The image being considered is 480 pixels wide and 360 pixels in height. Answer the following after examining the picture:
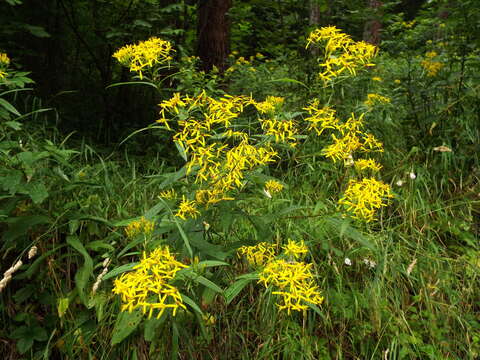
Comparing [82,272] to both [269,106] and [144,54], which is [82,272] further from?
[269,106]

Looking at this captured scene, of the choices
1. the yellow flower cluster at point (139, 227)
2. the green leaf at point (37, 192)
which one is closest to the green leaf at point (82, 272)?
the green leaf at point (37, 192)

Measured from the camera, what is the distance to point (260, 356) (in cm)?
153

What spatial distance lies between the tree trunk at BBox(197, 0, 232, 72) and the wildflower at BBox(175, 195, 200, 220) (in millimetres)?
2606

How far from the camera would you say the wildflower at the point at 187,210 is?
49.9 inches

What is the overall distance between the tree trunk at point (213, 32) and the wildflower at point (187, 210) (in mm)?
2606

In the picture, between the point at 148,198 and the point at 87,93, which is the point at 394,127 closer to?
the point at 148,198

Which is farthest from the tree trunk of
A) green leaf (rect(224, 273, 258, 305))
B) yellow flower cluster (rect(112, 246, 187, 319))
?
yellow flower cluster (rect(112, 246, 187, 319))

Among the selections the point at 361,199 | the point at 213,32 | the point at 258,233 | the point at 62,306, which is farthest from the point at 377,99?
the point at 62,306

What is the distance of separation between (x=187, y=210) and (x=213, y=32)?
9.06 feet

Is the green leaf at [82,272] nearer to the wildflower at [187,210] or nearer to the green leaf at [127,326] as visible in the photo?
the green leaf at [127,326]

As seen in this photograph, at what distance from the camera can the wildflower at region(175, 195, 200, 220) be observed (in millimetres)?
1269

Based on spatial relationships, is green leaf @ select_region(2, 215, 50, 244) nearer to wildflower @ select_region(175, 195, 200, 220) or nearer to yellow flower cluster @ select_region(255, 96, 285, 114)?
wildflower @ select_region(175, 195, 200, 220)

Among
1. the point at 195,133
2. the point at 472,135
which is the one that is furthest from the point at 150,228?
the point at 472,135

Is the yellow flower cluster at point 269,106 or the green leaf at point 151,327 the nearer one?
the green leaf at point 151,327
